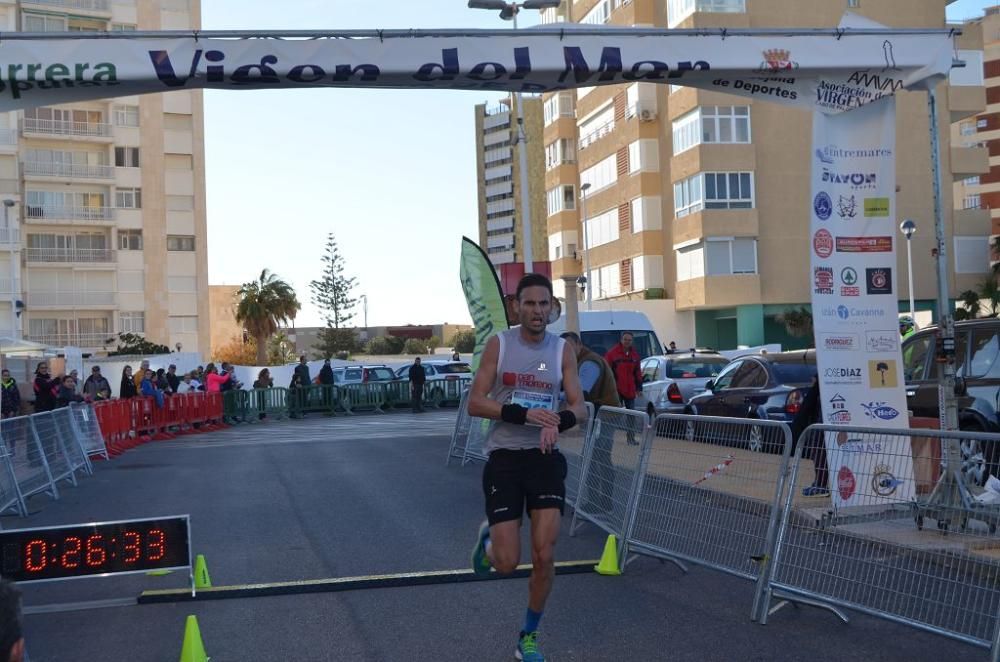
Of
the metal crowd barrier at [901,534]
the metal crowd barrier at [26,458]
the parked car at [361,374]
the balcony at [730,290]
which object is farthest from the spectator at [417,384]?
the metal crowd barrier at [901,534]

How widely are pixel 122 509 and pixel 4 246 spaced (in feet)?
187

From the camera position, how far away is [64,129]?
70.8m

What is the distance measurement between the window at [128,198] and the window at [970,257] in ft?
151

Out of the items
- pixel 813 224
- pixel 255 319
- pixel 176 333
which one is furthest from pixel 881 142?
pixel 255 319

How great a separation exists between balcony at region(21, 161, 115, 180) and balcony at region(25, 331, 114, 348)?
907 centimetres

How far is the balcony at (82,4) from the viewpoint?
69.9 meters

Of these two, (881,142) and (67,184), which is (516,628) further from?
(67,184)

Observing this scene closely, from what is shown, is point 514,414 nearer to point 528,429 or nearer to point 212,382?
point 528,429

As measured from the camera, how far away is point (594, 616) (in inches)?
297

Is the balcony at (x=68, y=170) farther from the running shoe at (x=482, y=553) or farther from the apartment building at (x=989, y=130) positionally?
the running shoe at (x=482, y=553)

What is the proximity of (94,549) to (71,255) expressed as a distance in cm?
6735

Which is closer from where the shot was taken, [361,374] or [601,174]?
[361,374]

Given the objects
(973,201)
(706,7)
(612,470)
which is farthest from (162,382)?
(973,201)

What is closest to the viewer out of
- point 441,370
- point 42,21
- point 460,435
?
point 460,435
